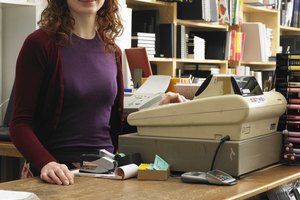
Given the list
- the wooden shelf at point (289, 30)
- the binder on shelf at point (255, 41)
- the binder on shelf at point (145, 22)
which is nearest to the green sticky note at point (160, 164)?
the binder on shelf at point (145, 22)

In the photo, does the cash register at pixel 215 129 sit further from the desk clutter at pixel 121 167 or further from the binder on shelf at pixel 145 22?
the binder on shelf at pixel 145 22

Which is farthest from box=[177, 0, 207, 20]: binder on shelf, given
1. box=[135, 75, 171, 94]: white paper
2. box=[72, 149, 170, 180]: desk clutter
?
box=[72, 149, 170, 180]: desk clutter

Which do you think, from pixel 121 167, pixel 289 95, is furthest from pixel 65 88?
A: pixel 289 95

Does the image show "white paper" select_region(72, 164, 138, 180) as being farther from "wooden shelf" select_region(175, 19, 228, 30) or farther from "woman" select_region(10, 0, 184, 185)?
"wooden shelf" select_region(175, 19, 228, 30)

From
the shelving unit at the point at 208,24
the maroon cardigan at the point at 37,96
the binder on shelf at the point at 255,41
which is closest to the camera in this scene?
the maroon cardigan at the point at 37,96

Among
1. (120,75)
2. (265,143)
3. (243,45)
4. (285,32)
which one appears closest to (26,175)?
(120,75)

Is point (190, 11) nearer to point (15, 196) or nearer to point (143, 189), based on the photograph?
point (143, 189)

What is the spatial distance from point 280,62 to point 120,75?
2.06 ft

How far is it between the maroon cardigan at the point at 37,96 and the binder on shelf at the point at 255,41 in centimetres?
415

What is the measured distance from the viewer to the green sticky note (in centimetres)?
198

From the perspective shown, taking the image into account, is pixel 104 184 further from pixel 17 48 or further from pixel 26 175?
pixel 17 48

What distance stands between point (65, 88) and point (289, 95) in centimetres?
84

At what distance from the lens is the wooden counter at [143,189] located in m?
1.70

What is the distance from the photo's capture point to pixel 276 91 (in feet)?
7.66
